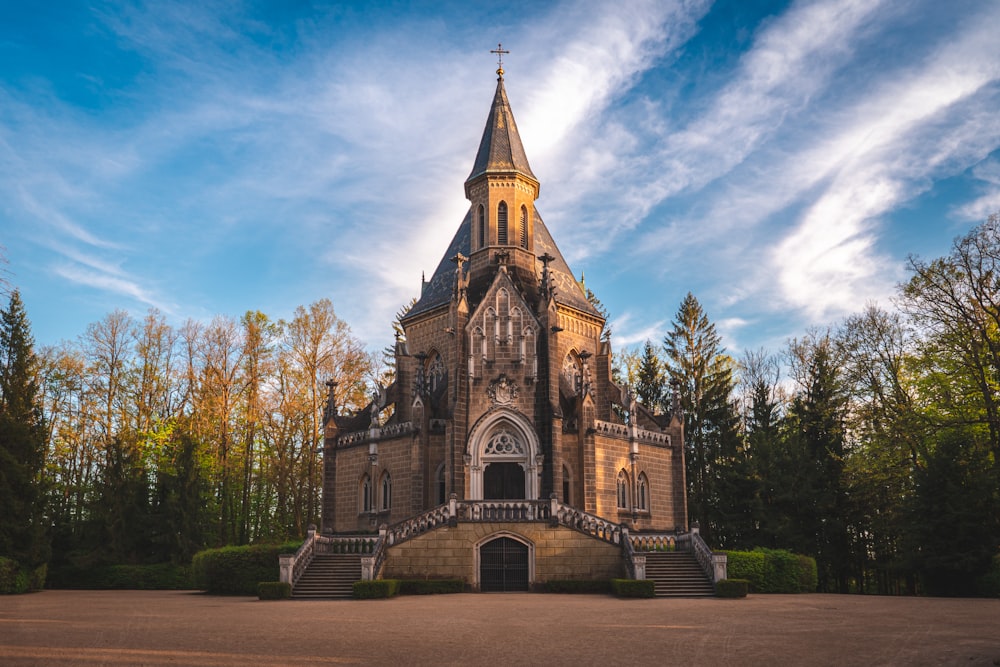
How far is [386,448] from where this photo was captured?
35.6 meters

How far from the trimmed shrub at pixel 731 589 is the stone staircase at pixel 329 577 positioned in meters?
11.8

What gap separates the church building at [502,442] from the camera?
27891 millimetres

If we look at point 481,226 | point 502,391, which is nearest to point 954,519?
point 502,391

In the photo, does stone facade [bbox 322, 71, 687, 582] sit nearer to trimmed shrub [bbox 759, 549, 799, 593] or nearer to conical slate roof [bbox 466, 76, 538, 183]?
conical slate roof [bbox 466, 76, 538, 183]

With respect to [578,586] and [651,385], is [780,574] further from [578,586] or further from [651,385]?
[651,385]

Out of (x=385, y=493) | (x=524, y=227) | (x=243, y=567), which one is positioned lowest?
(x=243, y=567)

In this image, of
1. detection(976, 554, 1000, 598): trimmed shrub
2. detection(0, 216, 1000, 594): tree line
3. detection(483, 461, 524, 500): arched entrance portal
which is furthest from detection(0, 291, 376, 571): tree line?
detection(976, 554, 1000, 598): trimmed shrub

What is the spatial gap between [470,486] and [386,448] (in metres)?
5.29

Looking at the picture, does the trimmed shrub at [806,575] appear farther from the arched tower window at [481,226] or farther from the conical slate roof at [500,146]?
the conical slate roof at [500,146]

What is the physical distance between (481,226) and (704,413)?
2275 cm

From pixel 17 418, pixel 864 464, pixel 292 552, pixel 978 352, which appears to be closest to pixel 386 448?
pixel 292 552

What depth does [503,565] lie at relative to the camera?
28.0m

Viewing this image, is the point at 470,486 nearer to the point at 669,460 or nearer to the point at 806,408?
the point at 669,460

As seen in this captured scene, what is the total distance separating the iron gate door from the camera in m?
27.8
